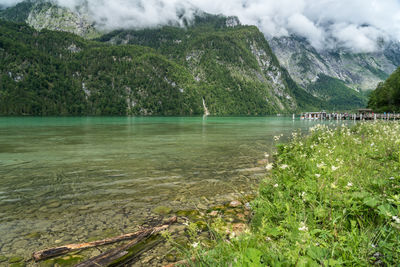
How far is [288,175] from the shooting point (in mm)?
6941

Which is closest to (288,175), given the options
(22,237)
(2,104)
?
(22,237)

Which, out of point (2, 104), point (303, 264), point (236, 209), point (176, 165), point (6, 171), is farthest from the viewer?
point (2, 104)

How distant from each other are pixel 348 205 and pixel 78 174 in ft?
36.2

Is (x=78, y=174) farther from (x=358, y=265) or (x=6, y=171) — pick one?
(x=358, y=265)

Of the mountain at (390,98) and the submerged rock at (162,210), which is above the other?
the mountain at (390,98)

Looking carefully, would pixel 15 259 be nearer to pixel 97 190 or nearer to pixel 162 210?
pixel 162 210

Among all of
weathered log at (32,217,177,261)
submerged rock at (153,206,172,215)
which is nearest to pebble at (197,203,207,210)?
submerged rock at (153,206,172,215)

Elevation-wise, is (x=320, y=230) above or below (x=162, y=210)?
above

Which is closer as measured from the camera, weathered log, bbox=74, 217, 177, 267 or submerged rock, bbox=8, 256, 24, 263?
weathered log, bbox=74, 217, 177, 267

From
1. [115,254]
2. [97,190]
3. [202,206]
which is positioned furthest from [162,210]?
[97,190]

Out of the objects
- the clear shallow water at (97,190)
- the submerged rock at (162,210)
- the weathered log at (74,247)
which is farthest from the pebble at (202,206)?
the weathered log at (74,247)

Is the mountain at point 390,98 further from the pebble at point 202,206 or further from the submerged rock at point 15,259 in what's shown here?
the submerged rock at point 15,259

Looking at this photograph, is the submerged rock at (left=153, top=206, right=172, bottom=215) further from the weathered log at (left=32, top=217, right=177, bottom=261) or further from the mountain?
the mountain

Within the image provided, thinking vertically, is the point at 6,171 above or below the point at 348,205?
below
